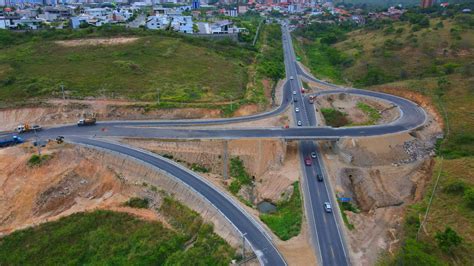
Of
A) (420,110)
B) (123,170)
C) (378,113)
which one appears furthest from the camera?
(378,113)

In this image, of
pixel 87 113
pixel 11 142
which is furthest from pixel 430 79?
pixel 11 142

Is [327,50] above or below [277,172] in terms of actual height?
above

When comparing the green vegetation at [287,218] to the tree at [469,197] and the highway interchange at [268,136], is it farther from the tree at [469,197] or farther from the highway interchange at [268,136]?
the tree at [469,197]

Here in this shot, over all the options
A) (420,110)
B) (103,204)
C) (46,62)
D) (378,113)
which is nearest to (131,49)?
(46,62)

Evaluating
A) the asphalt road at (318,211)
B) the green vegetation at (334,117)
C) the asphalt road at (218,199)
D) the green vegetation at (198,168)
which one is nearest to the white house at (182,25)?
the green vegetation at (334,117)

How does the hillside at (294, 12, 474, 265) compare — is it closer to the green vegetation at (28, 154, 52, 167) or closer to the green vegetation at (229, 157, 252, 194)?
the green vegetation at (229, 157, 252, 194)

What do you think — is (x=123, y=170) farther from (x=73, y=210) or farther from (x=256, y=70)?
(x=256, y=70)

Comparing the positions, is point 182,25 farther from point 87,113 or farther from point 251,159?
point 251,159

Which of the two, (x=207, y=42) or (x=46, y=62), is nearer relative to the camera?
(x=46, y=62)
